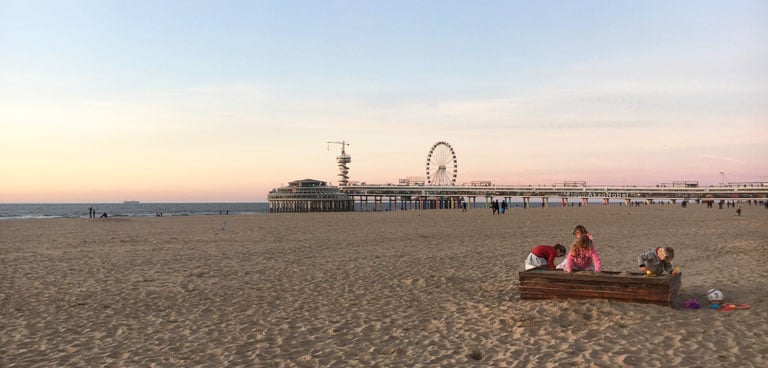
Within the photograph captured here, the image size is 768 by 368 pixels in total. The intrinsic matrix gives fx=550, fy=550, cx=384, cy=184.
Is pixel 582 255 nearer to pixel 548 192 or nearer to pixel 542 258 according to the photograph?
pixel 542 258

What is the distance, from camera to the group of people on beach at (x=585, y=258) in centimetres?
888

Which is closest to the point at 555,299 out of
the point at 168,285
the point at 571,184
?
the point at 168,285

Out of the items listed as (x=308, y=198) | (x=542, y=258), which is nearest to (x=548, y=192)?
(x=308, y=198)

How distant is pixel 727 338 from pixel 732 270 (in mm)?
7005

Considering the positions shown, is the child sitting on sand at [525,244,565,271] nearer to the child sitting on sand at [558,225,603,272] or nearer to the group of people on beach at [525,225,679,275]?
the group of people on beach at [525,225,679,275]

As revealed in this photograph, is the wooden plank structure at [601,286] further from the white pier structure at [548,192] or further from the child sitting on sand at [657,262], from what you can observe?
the white pier structure at [548,192]

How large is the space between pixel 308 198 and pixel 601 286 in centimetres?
10388

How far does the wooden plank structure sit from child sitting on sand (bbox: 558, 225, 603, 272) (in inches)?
9.5

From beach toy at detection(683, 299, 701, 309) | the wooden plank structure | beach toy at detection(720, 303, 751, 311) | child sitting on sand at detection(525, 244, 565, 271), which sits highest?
child sitting on sand at detection(525, 244, 565, 271)

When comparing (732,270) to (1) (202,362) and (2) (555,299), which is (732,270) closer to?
(2) (555,299)

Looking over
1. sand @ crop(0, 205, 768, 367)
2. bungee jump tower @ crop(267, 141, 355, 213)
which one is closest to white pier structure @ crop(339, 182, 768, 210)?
bungee jump tower @ crop(267, 141, 355, 213)

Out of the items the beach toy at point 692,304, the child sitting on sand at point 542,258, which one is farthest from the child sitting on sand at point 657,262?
the child sitting on sand at point 542,258

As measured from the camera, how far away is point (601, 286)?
8898 millimetres

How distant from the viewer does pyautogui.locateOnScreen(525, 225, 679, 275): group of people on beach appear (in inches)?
349
